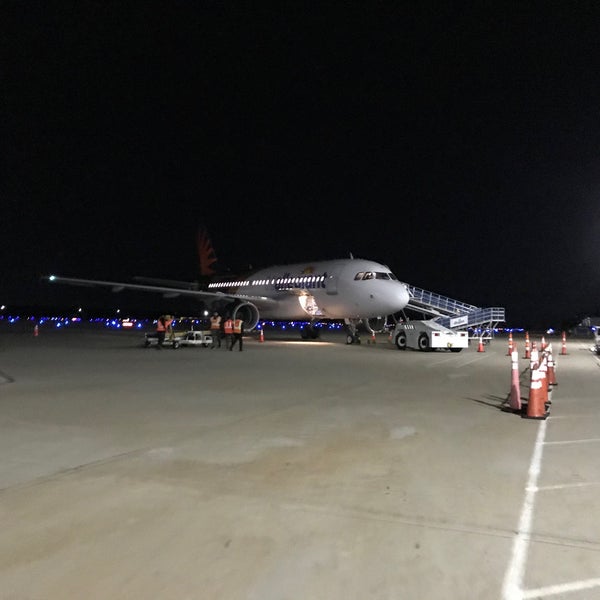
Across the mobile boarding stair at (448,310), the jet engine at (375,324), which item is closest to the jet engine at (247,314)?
the jet engine at (375,324)

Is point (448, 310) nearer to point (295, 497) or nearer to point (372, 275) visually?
point (372, 275)

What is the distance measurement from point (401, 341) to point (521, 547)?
22.2m

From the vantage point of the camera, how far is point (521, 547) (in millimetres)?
4344

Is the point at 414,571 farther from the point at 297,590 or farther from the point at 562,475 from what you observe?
the point at 562,475

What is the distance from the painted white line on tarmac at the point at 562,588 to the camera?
362 cm

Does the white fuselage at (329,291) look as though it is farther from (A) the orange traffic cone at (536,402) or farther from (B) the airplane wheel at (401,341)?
(A) the orange traffic cone at (536,402)

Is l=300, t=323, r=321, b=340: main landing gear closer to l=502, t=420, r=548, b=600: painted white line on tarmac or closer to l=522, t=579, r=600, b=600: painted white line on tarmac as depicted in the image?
l=502, t=420, r=548, b=600: painted white line on tarmac

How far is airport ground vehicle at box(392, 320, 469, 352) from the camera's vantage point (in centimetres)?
2453

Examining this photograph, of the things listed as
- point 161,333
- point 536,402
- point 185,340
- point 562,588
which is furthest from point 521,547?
point 185,340

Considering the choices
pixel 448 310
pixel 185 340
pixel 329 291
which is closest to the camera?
pixel 185 340

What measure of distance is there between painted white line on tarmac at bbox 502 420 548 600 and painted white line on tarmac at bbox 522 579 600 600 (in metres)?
0.06

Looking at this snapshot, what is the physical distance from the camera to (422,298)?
104ft

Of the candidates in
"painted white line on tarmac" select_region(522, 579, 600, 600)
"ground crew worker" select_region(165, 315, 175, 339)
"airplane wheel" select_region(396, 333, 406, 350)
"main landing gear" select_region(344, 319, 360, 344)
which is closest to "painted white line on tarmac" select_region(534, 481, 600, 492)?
"painted white line on tarmac" select_region(522, 579, 600, 600)

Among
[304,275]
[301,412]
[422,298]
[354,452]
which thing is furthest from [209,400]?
[422,298]
